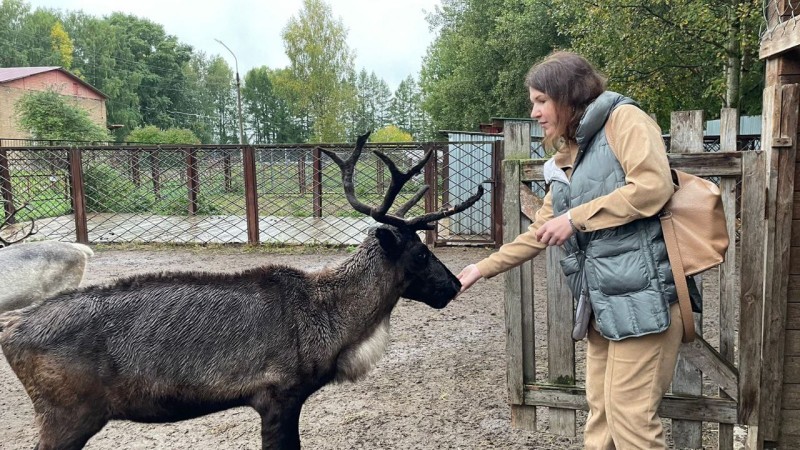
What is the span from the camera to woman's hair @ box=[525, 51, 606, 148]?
8.09 feet

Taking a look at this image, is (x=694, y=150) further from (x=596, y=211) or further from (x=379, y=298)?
(x=379, y=298)

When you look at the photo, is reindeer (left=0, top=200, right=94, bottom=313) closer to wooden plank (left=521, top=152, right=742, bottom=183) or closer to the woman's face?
the woman's face

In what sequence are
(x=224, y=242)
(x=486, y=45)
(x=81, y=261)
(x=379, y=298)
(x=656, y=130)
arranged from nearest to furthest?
(x=656, y=130) → (x=379, y=298) → (x=81, y=261) → (x=224, y=242) → (x=486, y=45)

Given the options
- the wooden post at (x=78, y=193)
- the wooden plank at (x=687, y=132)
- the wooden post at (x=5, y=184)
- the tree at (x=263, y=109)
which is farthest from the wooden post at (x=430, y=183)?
the tree at (x=263, y=109)

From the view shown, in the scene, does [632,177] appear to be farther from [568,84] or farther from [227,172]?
[227,172]

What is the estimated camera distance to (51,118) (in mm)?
27484

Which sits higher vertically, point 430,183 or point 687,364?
point 430,183

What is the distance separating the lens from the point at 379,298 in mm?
3727

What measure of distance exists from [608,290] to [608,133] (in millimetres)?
614

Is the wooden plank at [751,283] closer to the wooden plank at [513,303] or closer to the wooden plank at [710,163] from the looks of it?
the wooden plank at [710,163]

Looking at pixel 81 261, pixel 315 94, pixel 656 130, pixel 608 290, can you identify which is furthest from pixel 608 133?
pixel 315 94

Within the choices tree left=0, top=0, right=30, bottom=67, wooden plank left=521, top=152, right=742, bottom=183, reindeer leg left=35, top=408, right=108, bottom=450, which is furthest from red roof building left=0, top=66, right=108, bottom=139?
wooden plank left=521, top=152, right=742, bottom=183

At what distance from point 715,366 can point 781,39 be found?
5.71 feet

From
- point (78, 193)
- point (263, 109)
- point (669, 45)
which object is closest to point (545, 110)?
point (78, 193)
